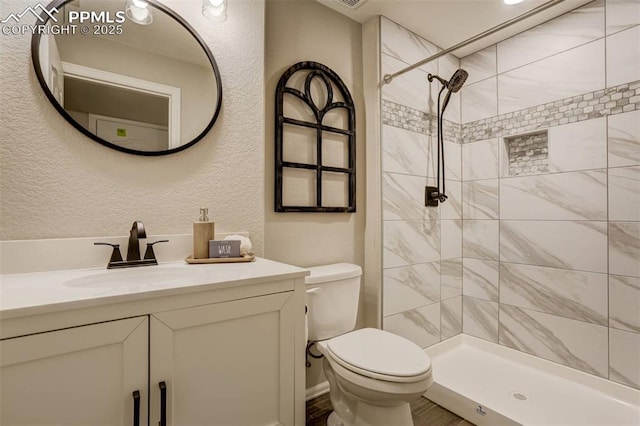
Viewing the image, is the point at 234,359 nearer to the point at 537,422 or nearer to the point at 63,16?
the point at 63,16

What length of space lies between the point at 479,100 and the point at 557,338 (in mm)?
1757

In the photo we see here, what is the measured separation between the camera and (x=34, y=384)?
0.70m

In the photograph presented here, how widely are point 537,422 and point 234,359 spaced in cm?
159

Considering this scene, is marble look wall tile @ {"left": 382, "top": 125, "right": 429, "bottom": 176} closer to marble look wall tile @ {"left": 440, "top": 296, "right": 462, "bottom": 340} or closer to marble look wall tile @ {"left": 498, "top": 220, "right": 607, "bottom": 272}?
marble look wall tile @ {"left": 498, "top": 220, "right": 607, "bottom": 272}

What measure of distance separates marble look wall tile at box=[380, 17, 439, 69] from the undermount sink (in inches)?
71.4

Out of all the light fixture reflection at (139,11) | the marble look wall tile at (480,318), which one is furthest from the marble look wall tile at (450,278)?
the light fixture reflection at (139,11)

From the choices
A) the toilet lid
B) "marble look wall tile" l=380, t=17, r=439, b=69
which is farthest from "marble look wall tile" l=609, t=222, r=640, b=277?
"marble look wall tile" l=380, t=17, r=439, b=69

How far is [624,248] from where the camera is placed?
1.70 metres

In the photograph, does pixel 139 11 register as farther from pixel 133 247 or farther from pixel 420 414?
pixel 420 414

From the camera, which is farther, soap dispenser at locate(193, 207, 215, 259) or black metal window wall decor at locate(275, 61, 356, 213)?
black metal window wall decor at locate(275, 61, 356, 213)

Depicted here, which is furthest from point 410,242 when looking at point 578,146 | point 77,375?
point 77,375

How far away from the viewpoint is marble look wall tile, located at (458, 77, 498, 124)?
7.55ft

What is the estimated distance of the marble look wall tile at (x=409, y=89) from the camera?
2.01m

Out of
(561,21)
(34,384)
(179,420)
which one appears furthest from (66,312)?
(561,21)
